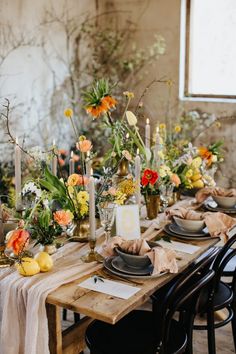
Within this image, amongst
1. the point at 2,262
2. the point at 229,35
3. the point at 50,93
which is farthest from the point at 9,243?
the point at 229,35

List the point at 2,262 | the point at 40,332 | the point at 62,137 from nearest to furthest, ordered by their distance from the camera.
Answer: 1. the point at 40,332
2. the point at 2,262
3. the point at 62,137

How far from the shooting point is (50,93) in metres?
4.51

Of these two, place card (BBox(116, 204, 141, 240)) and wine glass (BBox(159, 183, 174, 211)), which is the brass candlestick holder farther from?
wine glass (BBox(159, 183, 174, 211))

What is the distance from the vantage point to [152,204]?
2.55 meters

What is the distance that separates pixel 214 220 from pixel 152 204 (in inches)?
13.4

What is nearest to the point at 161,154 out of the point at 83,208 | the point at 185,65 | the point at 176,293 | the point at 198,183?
the point at 198,183

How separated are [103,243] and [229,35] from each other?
2863 millimetres

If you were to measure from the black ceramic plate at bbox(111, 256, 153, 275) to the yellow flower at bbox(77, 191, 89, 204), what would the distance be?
292mm

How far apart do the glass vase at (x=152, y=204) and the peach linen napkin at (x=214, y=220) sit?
0.40 ft

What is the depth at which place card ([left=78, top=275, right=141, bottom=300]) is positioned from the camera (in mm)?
1728

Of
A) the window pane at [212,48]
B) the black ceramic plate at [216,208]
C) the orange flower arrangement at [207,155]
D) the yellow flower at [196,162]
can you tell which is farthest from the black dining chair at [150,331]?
the window pane at [212,48]

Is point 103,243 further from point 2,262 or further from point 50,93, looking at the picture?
point 50,93

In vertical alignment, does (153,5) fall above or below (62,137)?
above

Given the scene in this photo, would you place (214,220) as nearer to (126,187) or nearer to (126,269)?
(126,187)
